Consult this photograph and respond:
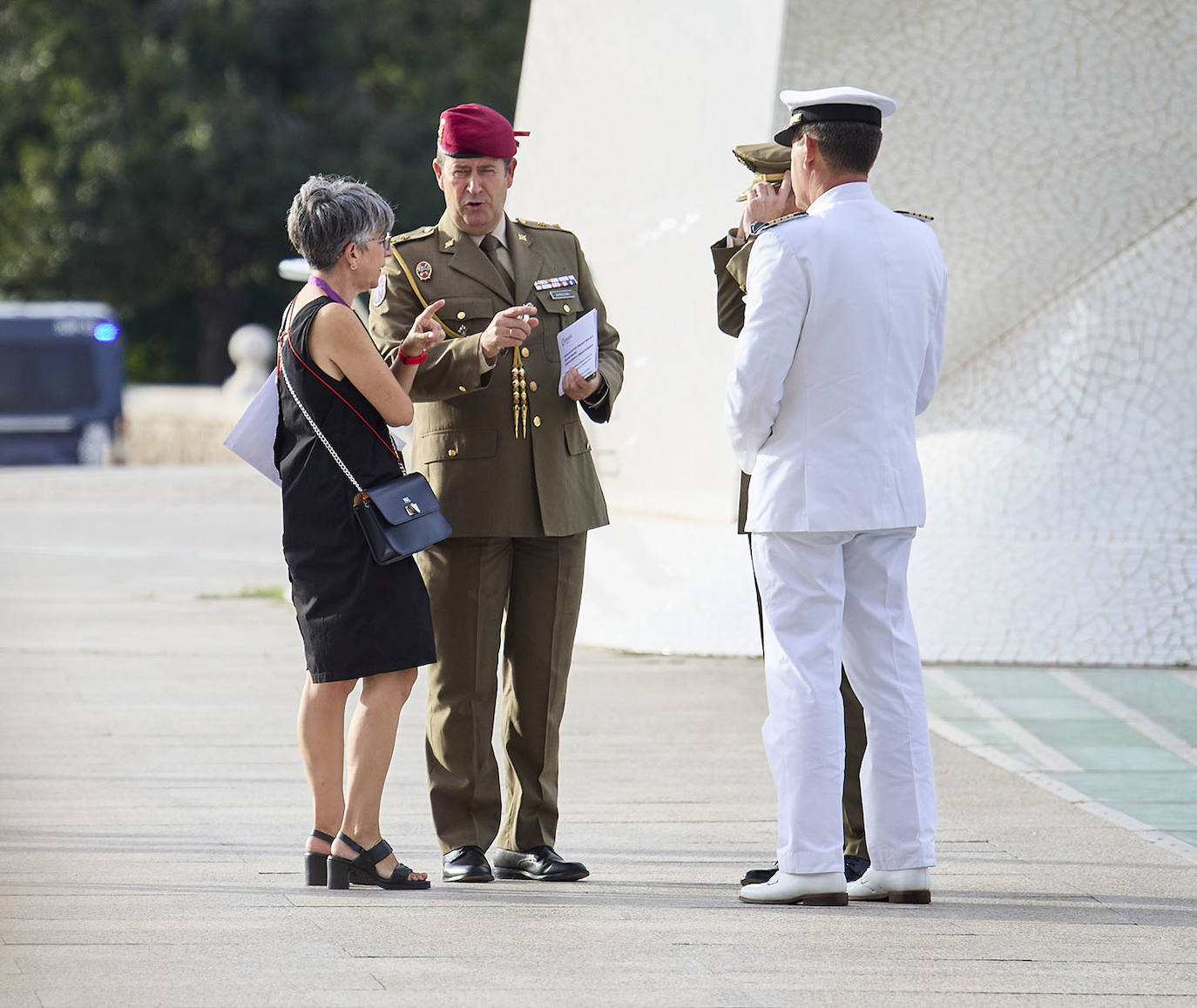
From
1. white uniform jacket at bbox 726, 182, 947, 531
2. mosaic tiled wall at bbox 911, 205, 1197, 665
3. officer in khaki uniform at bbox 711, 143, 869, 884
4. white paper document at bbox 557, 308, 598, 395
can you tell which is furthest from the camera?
mosaic tiled wall at bbox 911, 205, 1197, 665

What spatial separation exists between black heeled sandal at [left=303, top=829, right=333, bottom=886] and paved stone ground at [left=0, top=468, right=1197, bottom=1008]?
13cm

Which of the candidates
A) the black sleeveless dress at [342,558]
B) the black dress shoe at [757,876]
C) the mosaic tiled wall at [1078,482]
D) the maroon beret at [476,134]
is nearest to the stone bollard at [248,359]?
the mosaic tiled wall at [1078,482]

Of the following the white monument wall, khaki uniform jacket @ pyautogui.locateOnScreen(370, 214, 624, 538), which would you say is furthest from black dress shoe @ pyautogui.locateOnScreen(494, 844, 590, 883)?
the white monument wall

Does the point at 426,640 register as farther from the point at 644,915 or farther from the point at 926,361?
the point at 926,361

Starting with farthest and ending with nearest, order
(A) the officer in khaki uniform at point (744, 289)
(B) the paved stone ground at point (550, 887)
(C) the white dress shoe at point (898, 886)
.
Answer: (A) the officer in khaki uniform at point (744, 289) < (C) the white dress shoe at point (898, 886) < (B) the paved stone ground at point (550, 887)

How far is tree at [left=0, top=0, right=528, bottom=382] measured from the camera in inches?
1324

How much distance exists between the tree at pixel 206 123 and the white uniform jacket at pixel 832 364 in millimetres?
29147

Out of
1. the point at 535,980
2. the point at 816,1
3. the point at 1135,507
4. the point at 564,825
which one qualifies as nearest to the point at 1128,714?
the point at 1135,507

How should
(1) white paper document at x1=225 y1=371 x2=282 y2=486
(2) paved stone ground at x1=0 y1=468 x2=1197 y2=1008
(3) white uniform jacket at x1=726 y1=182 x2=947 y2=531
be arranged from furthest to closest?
1. (1) white paper document at x1=225 y1=371 x2=282 y2=486
2. (3) white uniform jacket at x1=726 y1=182 x2=947 y2=531
3. (2) paved stone ground at x1=0 y1=468 x2=1197 y2=1008

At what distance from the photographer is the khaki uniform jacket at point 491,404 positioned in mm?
4871

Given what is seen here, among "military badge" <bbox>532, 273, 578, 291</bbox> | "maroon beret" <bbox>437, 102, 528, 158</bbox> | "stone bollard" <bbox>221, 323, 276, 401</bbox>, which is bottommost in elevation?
"stone bollard" <bbox>221, 323, 276, 401</bbox>

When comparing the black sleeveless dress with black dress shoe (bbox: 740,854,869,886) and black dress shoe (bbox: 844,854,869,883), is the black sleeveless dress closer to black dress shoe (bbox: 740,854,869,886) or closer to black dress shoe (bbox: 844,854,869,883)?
black dress shoe (bbox: 740,854,869,886)

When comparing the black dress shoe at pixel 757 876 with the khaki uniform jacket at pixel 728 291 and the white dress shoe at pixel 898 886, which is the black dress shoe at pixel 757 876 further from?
the khaki uniform jacket at pixel 728 291

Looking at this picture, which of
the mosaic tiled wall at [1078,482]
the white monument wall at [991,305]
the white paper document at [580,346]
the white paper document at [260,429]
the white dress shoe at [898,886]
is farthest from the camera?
the white monument wall at [991,305]
